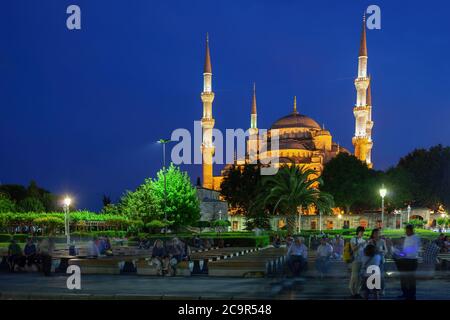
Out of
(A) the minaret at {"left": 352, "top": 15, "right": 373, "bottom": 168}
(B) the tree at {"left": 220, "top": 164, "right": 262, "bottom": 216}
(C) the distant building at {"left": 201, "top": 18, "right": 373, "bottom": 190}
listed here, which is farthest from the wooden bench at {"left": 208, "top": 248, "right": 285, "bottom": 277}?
(A) the minaret at {"left": 352, "top": 15, "right": 373, "bottom": 168}

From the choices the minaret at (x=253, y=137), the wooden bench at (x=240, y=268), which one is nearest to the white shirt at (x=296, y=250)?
the wooden bench at (x=240, y=268)

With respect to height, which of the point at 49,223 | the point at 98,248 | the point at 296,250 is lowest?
the point at 49,223

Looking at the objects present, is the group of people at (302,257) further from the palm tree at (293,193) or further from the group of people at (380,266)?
the palm tree at (293,193)

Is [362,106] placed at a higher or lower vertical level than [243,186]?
higher

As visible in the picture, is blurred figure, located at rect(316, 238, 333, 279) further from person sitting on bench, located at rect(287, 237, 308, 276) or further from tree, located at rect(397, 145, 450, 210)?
tree, located at rect(397, 145, 450, 210)

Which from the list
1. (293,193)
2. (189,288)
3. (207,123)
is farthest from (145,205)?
(207,123)

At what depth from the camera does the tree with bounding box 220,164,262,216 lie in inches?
2382

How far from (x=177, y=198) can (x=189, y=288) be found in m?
31.4

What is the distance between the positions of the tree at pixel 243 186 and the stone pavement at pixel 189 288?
45.0 meters

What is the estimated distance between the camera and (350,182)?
6550 centimetres

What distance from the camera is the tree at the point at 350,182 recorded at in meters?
65.4

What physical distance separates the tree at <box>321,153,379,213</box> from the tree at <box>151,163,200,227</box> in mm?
26440

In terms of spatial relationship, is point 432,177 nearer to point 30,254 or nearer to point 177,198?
point 177,198

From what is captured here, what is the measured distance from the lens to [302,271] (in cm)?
1577
